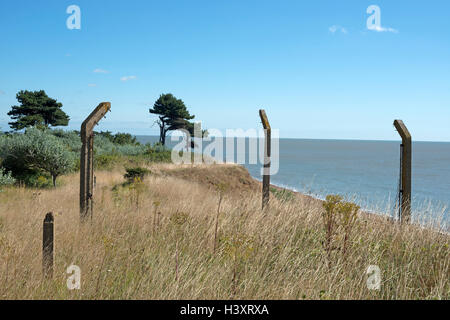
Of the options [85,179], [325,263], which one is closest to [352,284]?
[325,263]

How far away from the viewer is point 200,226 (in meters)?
5.91

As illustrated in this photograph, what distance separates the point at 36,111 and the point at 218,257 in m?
33.8

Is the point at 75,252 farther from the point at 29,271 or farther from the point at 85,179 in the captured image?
the point at 85,179

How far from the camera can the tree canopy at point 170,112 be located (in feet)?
120

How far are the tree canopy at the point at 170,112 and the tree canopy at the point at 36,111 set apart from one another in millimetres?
9105

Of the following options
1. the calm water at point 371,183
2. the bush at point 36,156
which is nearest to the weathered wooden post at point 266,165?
the calm water at point 371,183

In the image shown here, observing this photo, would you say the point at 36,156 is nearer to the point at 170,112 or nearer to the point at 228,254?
the point at 228,254

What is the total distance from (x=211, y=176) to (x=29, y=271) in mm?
15328

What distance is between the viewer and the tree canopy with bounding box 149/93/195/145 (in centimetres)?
3662

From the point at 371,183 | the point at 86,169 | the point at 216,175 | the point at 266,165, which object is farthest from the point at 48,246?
the point at 371,183

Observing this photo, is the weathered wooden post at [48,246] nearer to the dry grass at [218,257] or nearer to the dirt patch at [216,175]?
the dry grass at [218,257]

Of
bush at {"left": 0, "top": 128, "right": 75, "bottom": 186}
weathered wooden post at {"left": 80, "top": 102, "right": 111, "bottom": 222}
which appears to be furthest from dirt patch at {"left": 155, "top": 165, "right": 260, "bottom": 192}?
weathered wooden post at {"left": 80, "top": 102, "right": 111, "bottom": 222}

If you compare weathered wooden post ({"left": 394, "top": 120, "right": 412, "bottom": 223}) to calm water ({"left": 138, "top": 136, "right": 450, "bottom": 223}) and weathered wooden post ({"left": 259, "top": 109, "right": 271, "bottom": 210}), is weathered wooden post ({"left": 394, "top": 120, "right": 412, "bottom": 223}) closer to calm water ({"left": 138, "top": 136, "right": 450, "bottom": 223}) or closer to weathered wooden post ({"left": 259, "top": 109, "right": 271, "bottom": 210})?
calm water ({"left": 138, "top": 136, "right": 450, "bottom": 223})
